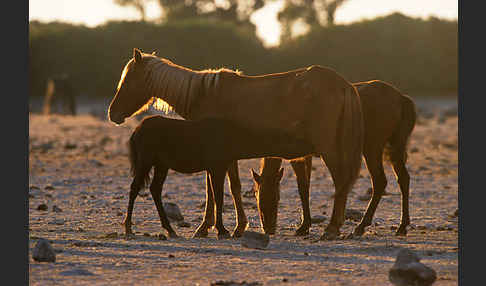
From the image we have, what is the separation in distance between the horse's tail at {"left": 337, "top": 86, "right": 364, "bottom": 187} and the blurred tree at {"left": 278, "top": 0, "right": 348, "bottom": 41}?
49592 mm

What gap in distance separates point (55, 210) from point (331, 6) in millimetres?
52018

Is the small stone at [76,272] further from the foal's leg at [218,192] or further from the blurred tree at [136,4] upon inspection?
the blurred tree at [136,4]

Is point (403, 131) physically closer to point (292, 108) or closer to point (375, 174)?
point (375, 174)

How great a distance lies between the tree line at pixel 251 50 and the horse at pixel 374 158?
31.0 metres

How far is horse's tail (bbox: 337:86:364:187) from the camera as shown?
8.56 meters

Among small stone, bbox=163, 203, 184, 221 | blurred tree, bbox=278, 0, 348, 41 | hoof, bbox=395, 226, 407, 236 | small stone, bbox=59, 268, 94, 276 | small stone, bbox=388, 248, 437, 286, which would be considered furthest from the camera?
blurred tree, bbox=278, 0, 348, 41

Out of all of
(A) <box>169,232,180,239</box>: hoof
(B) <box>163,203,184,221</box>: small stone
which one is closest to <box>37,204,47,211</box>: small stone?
(B) <box>163,203,184,221</box>: small stone

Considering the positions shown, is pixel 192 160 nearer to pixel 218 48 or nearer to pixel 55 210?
pixel 55 210

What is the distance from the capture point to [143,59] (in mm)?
9484

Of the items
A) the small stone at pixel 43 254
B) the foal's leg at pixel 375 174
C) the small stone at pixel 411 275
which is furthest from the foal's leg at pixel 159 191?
the small stone at pixel 411 275

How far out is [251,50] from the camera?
141ft

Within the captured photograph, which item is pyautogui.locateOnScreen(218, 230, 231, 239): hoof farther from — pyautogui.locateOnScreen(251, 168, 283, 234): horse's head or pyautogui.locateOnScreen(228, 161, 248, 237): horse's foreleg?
pyautogui.locateOnScreen(251, 168, 283, 234): horse's head

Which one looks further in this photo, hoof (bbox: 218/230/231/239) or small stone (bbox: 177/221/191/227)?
small stone (bbox: 177/221/191/227)
